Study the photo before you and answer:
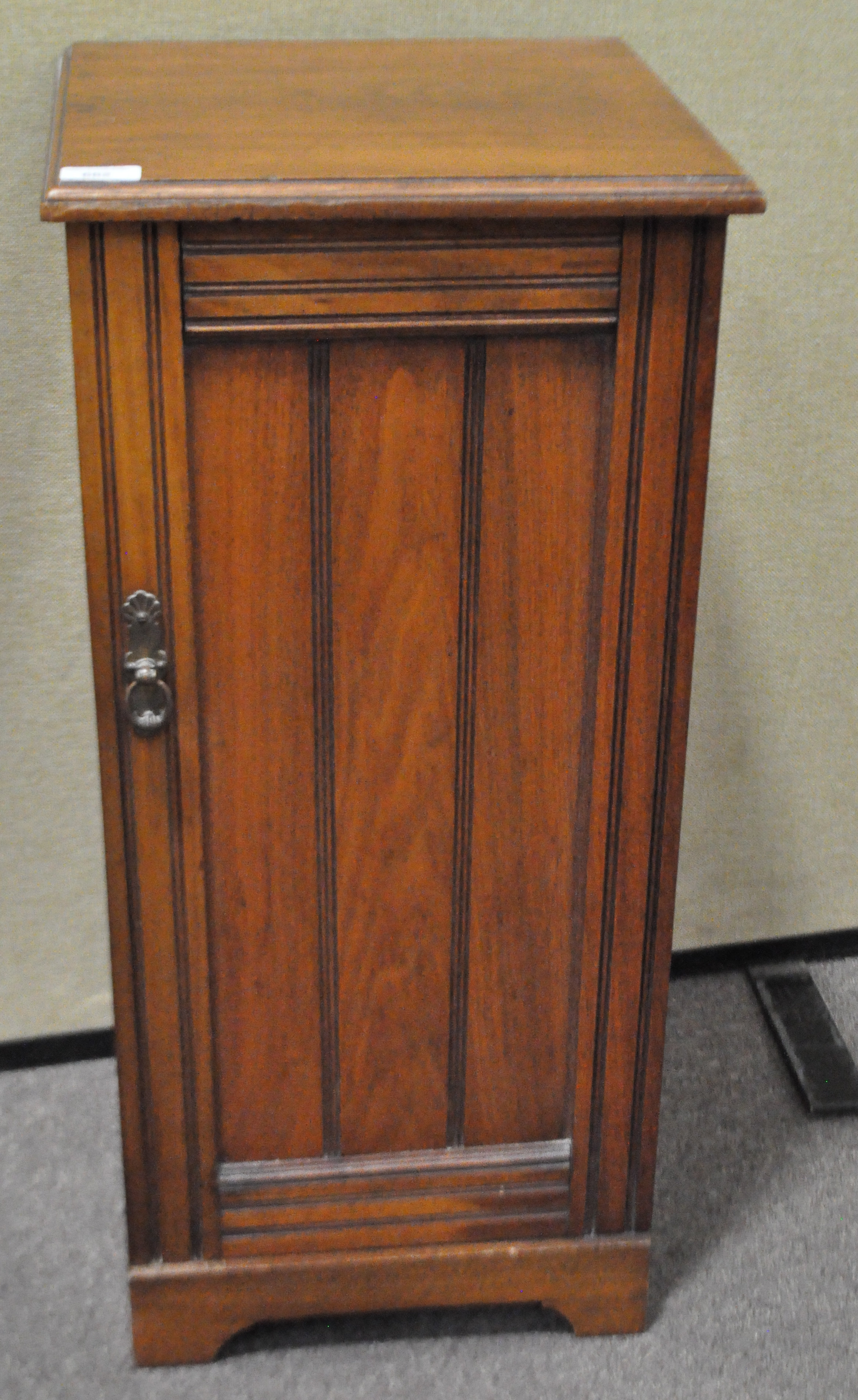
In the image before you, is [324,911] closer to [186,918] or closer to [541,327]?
[186,918]

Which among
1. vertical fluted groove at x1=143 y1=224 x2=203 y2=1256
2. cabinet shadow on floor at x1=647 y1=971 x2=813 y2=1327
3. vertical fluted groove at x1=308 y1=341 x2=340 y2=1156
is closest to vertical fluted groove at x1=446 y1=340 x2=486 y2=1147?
vertical fluted groove at x1=308 y1=341 x2=340 y2=1156

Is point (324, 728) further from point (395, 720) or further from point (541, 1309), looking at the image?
point (541, 1309)

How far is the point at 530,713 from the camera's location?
149 centimetres

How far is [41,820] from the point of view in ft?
6.55

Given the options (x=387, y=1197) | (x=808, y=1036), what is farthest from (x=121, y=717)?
(x=808, y=1036)

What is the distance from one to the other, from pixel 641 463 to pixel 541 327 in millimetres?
135

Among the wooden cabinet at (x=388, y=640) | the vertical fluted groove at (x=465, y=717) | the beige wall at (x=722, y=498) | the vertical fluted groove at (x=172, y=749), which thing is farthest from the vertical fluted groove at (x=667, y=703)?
the beige wall at (x=722, y=498)

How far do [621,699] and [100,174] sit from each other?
0.59 metres

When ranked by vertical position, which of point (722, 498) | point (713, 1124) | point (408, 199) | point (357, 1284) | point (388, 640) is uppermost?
point (408, 199)

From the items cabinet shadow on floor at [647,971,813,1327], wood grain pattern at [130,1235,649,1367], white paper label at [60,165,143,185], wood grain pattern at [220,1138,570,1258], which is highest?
white paper label at [60,165,143,185]

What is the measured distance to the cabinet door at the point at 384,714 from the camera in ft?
4.33

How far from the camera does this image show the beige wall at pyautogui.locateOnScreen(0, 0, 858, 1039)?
1710 millimetres

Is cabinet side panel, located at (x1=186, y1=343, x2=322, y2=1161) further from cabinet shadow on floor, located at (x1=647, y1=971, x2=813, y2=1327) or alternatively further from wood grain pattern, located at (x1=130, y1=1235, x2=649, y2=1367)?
cabinet shadow on floor, located at (x1=647, y1=971, x2=813, y2=1327)

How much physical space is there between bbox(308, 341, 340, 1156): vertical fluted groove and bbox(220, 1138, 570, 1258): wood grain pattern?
0.04 m
